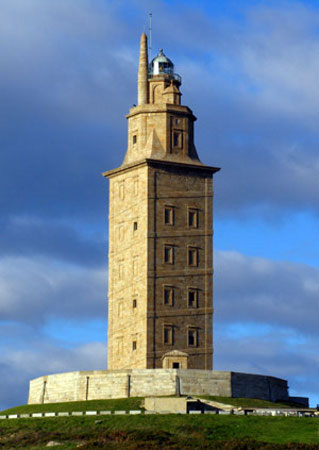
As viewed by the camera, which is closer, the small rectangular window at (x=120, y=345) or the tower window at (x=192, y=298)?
the tower window at (x=192, y=298)

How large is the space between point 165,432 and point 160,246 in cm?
2363

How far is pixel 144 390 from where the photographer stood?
336 feet

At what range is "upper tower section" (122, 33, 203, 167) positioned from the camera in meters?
111

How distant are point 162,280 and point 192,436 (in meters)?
22.8

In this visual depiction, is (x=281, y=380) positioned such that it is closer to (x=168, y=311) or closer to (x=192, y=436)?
(x=168, y=311)

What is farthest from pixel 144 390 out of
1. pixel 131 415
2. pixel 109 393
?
pixel 131 415

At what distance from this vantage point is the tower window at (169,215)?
4304 inches

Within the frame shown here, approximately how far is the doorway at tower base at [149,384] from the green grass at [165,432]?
977 centimetres

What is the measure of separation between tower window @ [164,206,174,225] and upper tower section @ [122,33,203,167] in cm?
392

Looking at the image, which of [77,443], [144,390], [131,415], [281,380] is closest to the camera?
[77,443]

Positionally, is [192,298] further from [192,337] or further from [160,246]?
[160,246]

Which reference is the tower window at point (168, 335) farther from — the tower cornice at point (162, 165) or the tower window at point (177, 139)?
the tower window at point (177, 139)

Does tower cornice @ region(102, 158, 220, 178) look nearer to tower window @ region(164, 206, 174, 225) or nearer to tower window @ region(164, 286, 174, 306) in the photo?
tower window @ region(164, 206, 174, 225)

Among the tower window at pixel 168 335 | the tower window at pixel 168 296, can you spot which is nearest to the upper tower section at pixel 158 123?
the tower window at pixel 168 296
